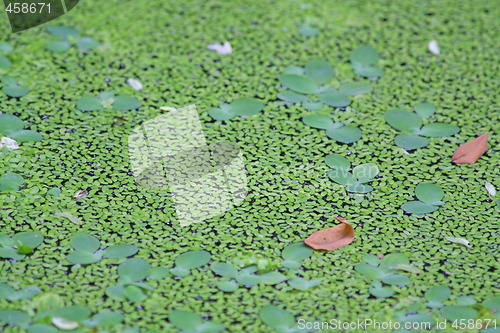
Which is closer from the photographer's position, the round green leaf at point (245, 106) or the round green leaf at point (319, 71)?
the round green leaf at point (245, 106)

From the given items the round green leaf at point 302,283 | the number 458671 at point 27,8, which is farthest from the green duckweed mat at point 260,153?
the number 458671 at point 27,8

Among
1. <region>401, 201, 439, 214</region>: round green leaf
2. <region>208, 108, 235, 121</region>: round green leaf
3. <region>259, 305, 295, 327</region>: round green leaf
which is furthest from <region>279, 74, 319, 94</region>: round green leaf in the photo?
<region>259, 305, 295, 327</region>: round green leaf

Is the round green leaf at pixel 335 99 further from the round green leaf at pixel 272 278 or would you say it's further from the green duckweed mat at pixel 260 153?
the round green leaf at pixel 272 278

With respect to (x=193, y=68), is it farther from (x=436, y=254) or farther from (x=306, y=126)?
(x=436, y=254)

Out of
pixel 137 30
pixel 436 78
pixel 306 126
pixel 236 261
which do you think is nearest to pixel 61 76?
pixel 137 30

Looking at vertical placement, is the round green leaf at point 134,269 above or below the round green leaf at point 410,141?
below

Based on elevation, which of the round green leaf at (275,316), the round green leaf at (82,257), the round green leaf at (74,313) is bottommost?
the round green leaf at (275,316)

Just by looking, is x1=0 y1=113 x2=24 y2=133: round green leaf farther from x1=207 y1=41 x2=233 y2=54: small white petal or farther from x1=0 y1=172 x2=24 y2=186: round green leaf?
x1=207 y1=41 x2=233 y2=54: small white petal
